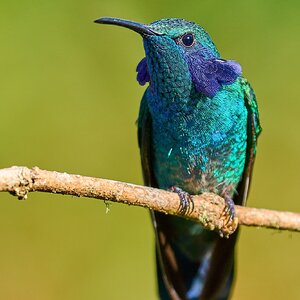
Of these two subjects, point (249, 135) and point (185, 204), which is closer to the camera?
point (185, 204)

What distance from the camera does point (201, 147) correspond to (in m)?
4.79

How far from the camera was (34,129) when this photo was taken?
6.45m

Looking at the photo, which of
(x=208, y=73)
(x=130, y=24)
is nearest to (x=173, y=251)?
(x=208, y=73)

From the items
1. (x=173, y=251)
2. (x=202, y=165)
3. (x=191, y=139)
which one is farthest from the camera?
(x=173, y=251)

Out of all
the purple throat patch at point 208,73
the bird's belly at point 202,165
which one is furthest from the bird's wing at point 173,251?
the purple throat patch at point 208,73

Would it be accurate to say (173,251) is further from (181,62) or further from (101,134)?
(181,62)

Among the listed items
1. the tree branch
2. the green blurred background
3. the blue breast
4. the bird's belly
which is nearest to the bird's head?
the blue breast

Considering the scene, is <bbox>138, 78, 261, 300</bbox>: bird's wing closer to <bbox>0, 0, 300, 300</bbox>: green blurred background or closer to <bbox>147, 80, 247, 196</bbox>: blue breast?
<bbox>147, 80, 247, 196</bbox>: blue breast

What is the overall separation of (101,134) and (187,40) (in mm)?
2260

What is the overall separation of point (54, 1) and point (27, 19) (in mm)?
299

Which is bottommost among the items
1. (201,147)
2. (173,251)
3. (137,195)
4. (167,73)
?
(173,251)

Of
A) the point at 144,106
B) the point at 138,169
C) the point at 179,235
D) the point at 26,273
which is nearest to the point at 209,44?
the point at 144,106

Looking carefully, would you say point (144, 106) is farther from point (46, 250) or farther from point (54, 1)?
point (54, 1)

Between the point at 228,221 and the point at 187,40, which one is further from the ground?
the point at 187,40
